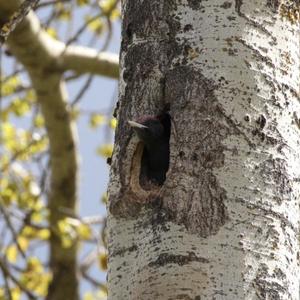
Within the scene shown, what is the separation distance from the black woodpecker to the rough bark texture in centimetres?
4

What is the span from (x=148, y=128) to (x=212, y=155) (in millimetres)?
186

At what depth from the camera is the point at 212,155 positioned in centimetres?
211

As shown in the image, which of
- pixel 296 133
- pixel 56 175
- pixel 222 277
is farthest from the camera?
pixel 56 175

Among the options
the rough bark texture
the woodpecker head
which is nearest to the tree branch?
the rough bark texture

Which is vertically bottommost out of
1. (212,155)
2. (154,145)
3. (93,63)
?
(212,155)

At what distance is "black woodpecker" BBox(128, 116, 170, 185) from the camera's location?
7.27 ft

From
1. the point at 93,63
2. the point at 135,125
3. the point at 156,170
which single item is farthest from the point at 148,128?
the point at 93,63

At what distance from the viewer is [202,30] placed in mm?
2256

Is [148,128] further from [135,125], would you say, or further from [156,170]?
[156,170]

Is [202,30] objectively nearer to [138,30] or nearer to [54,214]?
[138,30]

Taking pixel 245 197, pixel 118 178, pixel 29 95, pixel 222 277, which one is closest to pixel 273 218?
pixel 245 197

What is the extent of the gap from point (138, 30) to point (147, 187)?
43 cm

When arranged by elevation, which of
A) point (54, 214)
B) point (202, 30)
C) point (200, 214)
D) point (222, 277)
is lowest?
point (222, 277)

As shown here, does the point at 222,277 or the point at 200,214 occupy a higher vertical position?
the point at 200,214
